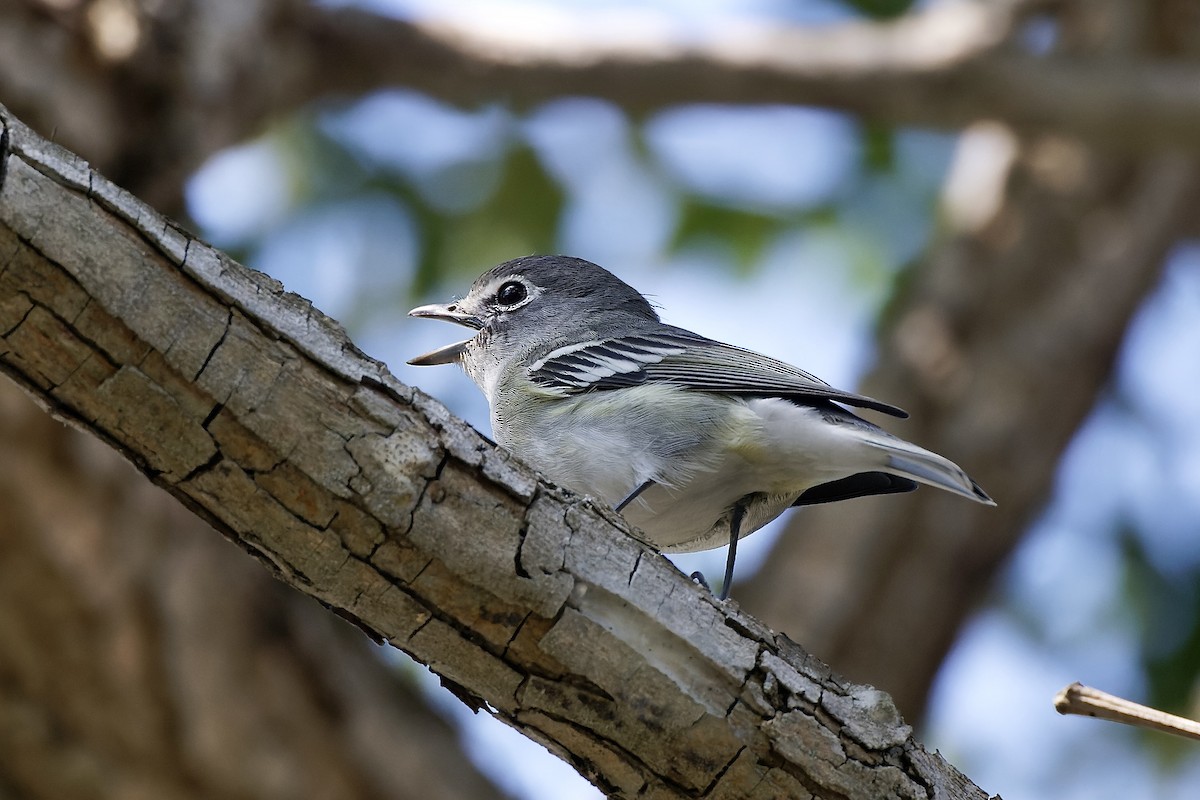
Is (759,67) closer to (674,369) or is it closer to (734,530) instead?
(674,369)

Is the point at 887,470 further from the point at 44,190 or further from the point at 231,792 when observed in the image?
the point at 231,792

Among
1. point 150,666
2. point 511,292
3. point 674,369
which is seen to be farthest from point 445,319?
point 150,666

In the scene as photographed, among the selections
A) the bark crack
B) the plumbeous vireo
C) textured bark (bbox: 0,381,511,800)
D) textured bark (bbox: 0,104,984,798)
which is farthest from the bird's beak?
the bark crack

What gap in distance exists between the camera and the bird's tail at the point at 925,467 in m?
3.73

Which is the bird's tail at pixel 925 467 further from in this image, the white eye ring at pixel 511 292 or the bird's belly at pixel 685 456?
the white eye ring at pixel 511 292

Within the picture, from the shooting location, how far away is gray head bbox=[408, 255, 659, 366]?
541 cm

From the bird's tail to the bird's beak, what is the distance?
2.16 meters

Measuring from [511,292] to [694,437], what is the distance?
174 cm

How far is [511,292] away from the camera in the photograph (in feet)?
18.5

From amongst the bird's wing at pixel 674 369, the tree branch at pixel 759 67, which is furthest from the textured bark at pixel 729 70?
the bird's wing at pixel 674 369

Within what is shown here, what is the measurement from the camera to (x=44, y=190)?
8.14ft

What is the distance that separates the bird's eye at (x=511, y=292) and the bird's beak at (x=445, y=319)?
0.55ft

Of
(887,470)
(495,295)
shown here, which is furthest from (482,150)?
(887,470)

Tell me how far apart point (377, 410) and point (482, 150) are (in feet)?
21.8
